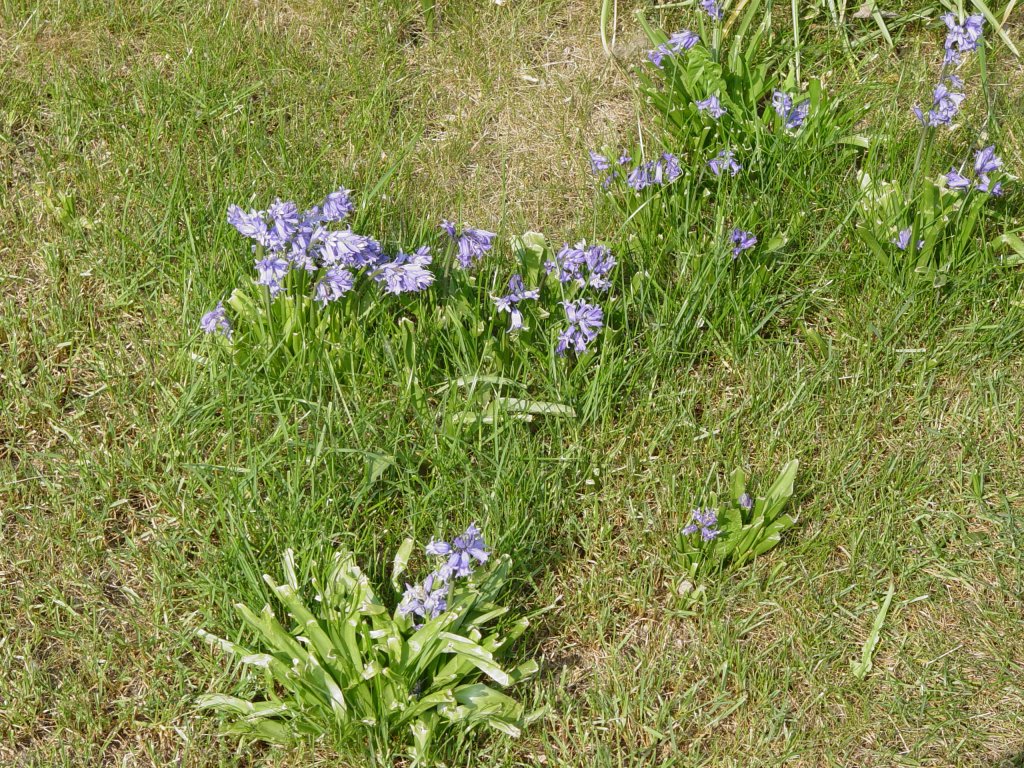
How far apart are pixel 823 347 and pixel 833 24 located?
1459mm

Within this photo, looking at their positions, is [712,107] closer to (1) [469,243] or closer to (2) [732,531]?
(1) [469,243]

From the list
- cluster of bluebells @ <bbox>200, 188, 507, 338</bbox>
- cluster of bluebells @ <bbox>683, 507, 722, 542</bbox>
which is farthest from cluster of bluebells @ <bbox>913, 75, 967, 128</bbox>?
cluster of bluebells @ <bbox>200, 188, 507, 338</bbox>

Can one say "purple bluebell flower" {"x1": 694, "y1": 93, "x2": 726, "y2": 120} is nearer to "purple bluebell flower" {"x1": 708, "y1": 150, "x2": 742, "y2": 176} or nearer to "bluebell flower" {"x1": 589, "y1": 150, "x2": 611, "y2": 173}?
"purple bluebell flower" {"x1": 708, "y1": 150, "x2": 742, "y2": 176}

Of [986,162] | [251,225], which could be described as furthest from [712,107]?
[251,225]

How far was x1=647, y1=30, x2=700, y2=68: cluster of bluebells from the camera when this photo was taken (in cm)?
346

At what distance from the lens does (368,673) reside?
2.21m

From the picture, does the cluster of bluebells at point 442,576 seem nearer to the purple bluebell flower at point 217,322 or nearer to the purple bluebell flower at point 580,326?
the purple bluebell flower at point 580,326

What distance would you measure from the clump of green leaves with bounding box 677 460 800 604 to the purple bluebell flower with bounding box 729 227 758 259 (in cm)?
70

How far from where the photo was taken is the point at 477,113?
145 inches

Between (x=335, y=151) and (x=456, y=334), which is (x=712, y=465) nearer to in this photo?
(x=456, y=334)

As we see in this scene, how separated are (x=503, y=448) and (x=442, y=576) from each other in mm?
489

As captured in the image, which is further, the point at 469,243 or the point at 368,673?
the point at 469,243

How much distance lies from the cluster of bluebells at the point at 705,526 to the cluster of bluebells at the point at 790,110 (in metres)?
1.40

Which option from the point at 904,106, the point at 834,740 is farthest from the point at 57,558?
the point at 904,106
